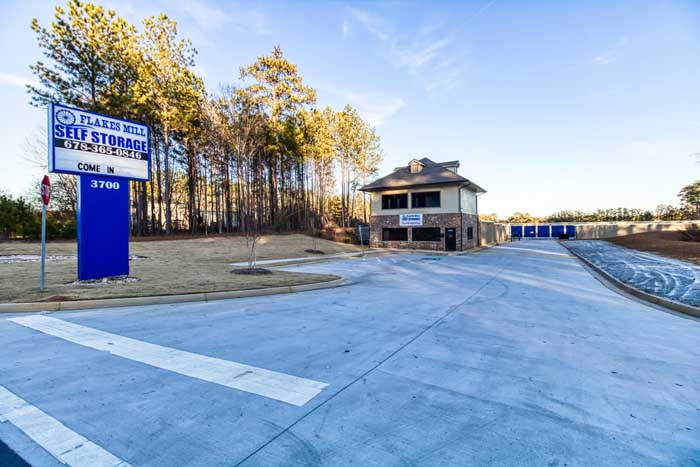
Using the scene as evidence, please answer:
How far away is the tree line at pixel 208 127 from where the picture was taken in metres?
21.1

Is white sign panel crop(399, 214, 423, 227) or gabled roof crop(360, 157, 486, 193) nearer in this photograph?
gabled roof crop(360, 157, 486, 193)

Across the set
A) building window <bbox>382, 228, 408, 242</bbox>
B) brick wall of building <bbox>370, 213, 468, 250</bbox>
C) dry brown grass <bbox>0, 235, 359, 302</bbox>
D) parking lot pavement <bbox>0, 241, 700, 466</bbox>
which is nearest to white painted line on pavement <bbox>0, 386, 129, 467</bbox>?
parking lot pavement <bbox>0, 241, 700, 466</bbox>

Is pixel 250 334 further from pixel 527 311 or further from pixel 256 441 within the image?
pixel 527 311

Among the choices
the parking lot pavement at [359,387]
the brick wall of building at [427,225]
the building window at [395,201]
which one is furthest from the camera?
the building window at [395,201]

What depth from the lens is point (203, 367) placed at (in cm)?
367

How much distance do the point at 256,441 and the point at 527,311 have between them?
597 cm

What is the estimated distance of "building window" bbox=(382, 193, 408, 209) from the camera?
2834 centimetres

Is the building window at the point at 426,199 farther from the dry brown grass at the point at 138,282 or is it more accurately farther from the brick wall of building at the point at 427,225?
the dry brown grass at the point at 138,282

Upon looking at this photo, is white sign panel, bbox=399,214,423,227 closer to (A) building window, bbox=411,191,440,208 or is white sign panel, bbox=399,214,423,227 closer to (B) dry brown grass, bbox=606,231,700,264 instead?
(A) building window, bbox=411,191,440,208

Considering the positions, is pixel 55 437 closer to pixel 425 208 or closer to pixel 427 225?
pixel 427 225

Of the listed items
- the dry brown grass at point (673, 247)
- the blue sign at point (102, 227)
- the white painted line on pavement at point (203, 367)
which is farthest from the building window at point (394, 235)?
the white painted line on pavement at point (203, 367)

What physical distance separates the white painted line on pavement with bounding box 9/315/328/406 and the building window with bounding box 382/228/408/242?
2495 cm

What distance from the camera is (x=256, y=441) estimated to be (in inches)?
91.4

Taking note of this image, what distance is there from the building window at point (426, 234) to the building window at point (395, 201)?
2.40m
